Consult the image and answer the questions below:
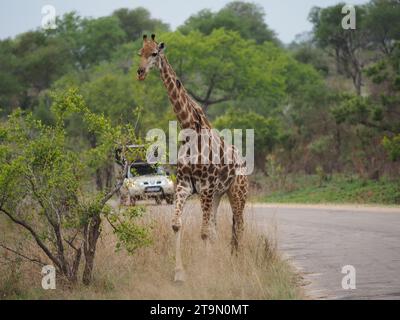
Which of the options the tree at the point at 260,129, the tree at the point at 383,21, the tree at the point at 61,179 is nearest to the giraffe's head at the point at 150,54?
the tree at the point at 61,179

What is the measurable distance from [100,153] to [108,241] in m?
3.30

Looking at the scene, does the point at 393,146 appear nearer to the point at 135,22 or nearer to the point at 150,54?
the point at 150,54

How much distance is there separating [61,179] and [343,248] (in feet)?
17.0

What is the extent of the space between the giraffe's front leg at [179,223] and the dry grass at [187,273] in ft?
0.45

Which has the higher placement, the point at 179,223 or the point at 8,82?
the point at 8,82

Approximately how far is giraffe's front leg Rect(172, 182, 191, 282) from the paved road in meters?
1.62

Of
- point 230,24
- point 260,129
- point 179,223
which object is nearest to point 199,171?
point 179,223

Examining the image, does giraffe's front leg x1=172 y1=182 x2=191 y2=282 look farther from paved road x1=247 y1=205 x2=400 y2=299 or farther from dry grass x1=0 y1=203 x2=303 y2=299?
paved road x1=247 y1=205 x2=400 y2=299

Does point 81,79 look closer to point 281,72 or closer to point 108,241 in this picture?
point 281,72

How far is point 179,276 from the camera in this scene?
10609mm

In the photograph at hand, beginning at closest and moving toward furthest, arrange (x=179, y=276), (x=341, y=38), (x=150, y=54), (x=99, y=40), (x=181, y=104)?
(x=179, y=276) → (x=150, y=54) → (x=181, y=104) → (x=341, y=38) → (x=99, y=40)

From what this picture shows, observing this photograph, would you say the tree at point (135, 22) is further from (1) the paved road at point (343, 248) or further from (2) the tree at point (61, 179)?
(2) the tree at point (61, 179)

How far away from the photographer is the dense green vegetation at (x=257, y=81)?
31078 mm

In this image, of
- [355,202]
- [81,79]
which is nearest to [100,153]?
[355,202]
